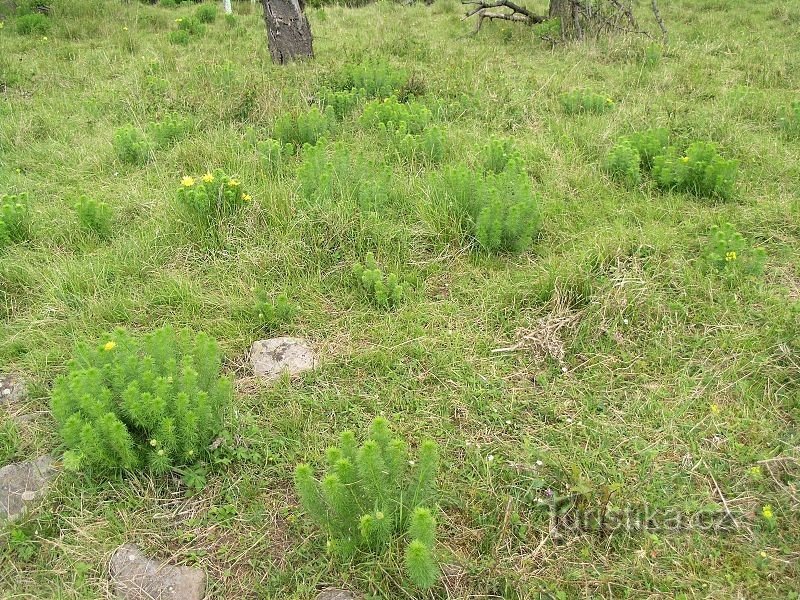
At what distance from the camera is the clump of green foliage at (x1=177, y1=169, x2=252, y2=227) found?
399 cm

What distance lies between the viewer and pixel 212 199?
159 inches

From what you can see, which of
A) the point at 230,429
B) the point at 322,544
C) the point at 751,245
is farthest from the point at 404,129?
the point at 322,544

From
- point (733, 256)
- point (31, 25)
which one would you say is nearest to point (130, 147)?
point (733, 256)

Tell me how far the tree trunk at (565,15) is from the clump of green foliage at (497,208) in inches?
192

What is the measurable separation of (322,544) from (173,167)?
11.7ft

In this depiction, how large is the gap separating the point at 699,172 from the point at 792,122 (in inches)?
63.4

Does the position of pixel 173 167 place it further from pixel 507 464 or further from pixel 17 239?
pixel 507 464

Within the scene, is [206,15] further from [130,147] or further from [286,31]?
[130,147]

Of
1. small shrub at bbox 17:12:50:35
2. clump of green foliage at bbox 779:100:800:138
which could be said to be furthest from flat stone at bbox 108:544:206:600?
small shrub at bbox 17:12:50:35

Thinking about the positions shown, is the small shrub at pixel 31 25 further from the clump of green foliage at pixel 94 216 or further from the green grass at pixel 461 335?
the clump of green foliage at pixel 94 216

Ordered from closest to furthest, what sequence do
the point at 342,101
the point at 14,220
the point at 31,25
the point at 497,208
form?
the point at 497,208, the point at 14,220, the point at 342,101, the point at 31,25

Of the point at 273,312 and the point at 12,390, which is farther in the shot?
the point at 273,312

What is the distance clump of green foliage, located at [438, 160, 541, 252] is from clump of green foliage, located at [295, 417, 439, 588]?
1.83 metres

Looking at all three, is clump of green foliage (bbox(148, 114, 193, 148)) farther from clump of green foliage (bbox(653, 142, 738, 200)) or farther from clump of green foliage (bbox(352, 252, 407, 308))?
clump of green foliage (bbox(653, 142, 738, 200))
